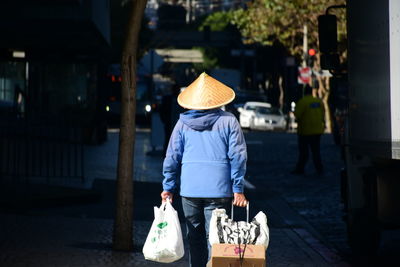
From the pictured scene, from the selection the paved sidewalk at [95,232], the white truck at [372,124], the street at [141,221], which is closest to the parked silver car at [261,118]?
the street at [141,221]

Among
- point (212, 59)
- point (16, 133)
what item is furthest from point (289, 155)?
point (212, 59)

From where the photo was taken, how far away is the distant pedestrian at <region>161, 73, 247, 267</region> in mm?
7812

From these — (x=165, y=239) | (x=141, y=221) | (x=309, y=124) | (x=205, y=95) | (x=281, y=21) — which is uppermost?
(x=281, y=21)

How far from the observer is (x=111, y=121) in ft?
170

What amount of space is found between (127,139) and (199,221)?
9.70 feet

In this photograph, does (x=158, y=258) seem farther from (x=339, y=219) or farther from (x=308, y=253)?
(x=339, y=219)

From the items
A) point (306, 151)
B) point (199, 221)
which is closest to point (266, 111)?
point (306, 151)

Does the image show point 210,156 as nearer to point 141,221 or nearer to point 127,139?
point 127,139

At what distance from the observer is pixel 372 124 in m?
9.30

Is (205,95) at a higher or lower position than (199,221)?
higher

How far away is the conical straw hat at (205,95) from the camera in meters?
7.85

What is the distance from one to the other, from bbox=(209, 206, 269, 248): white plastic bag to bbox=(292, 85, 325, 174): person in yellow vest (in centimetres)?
1433

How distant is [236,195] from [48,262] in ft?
9.23

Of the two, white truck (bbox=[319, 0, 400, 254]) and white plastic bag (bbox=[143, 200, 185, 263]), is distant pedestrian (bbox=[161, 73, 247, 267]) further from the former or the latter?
white truck (bbox=[319, 0, 400, 254])
